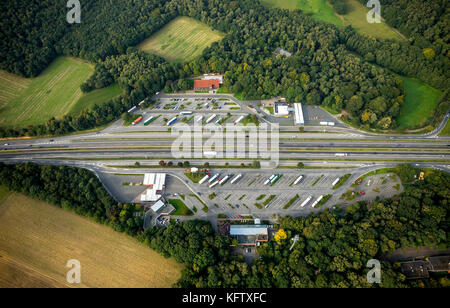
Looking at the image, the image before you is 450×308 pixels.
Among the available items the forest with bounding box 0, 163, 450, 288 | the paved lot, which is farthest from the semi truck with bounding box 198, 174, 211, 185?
the forest with bounding box 0, 163, 450, 288

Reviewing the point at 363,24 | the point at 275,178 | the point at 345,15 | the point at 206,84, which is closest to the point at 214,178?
the point at 275,178

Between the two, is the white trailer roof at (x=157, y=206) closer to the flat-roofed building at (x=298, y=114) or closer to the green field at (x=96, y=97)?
the green field at (x=96, y=97)

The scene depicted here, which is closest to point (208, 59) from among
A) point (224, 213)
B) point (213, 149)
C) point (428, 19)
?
point (213, 149)

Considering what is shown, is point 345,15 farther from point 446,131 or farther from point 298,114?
point 446,131

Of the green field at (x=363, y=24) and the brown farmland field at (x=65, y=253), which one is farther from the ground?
the green field at (x=363, y=24)

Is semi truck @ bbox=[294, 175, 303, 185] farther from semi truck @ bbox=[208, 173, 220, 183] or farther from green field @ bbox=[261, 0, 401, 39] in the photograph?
green field @ bbox=[261, 0, 401, 39]

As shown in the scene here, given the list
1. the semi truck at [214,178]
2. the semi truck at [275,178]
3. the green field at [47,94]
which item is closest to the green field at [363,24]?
the semi truck at [275,178]
